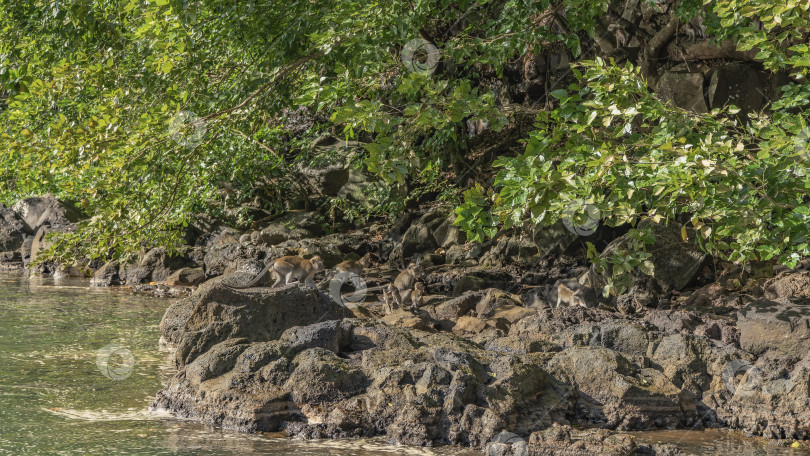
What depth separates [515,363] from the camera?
290 inches

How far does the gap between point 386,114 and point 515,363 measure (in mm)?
2682

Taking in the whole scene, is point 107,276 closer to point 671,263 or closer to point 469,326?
point 469,326

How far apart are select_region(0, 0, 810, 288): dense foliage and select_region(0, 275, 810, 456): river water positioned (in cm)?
126

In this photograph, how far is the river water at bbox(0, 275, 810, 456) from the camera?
21.3 feet

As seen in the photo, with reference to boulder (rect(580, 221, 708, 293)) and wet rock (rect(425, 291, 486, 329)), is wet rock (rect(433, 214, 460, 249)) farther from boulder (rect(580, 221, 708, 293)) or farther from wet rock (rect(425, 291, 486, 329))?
wet rock (rect(425, 291, 486, 329))

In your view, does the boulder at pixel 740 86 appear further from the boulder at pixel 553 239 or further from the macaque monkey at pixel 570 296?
the macaque monkey at pixel 570 296

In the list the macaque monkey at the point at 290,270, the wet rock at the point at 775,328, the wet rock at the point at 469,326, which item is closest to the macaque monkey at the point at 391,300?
the wet rock at the point at 469,326

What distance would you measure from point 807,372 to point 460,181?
39.7ft

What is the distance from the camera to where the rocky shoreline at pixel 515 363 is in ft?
22.2

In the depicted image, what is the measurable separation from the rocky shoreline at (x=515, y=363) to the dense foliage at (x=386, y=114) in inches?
36.6

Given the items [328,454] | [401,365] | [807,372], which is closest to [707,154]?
[807,372]

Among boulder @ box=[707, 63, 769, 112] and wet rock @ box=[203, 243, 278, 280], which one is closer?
boulder @ box=[707, 63, 769, 112]

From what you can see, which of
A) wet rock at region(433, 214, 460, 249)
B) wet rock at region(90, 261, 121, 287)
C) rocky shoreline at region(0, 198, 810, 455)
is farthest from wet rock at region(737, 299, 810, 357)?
wet rock at region(90, 261, 121, 287)

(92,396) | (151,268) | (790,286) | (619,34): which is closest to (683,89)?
(619,34)
